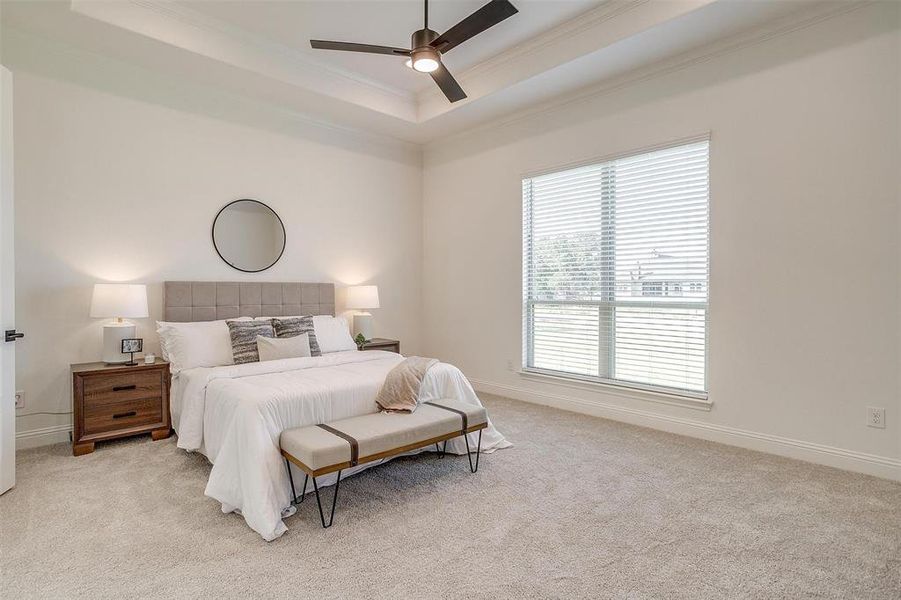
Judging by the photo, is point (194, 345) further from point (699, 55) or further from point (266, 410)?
point (699, 55)

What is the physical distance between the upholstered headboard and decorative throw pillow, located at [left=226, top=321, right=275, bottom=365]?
472mm

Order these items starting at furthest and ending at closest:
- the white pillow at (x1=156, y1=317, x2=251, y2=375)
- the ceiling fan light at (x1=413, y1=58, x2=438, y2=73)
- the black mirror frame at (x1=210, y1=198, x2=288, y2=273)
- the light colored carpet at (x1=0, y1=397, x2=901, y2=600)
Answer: the black mirror frame at (x1=210, y1=198, x2=288, y2=273), the white pillow at (x1=156, y1=317, x2=251, y2=375), the ceiling fan light at (x1=413, y1=58, x2=438, y2=73), the light colored carpet at (x1=0, y1=397, x2=901, y2=600)

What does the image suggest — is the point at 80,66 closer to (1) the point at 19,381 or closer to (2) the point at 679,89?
(1) the point at 19,381

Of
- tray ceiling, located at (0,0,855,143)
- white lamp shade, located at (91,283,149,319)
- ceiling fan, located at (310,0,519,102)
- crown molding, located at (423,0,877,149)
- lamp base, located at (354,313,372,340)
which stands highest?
tray ceiling, located at (0,0,855,143)

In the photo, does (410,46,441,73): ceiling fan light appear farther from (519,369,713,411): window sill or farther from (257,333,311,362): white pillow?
(519,369,713,411): window sill

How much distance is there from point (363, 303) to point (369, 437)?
2.83m

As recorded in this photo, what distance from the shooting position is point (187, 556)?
2152 mm

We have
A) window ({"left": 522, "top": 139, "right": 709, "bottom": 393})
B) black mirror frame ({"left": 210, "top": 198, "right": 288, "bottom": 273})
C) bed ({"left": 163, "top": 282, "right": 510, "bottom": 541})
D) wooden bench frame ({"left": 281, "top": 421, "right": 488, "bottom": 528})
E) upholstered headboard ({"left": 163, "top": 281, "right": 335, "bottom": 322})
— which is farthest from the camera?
black mirror frame ({"left": 210, "top": 198, "right": 288, "bottom": 273})

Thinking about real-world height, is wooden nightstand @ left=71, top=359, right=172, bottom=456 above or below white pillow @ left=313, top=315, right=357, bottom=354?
below

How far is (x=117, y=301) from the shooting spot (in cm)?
366

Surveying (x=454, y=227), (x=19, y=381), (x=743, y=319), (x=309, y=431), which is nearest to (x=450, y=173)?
(x=454, y=227)

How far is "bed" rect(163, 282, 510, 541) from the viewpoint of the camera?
2.50 m

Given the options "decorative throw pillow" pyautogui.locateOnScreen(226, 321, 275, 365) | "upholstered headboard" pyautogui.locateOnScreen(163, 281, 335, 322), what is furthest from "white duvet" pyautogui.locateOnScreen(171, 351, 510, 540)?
"upholstered headboard" pyautogui.locateOnScreen(163, 281, 335, 322)

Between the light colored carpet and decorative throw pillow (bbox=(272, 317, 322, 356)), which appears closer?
the light colored carpet
